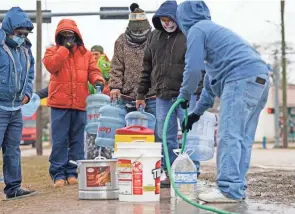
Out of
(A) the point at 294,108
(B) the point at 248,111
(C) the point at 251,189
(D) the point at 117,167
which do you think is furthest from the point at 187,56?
(A) the point at 294,108

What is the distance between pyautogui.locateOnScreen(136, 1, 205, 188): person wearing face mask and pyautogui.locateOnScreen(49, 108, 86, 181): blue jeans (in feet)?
4.91

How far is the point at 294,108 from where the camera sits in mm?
69938

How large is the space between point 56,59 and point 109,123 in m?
1.06

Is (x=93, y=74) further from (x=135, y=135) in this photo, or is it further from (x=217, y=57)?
(x=217, y=57)

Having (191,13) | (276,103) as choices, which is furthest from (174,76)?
(276,103)

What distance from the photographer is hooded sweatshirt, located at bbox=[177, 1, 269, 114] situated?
568 centimetres

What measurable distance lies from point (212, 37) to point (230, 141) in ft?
2.89

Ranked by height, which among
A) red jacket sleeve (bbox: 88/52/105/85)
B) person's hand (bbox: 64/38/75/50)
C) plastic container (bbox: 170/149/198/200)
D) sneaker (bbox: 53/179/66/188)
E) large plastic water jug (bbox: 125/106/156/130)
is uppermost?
person's hand (bbox: 64/38/75/50)

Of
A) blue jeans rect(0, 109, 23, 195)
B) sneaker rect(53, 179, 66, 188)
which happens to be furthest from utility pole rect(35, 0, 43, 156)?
blue jeans rect(0, 109, 23, 195)

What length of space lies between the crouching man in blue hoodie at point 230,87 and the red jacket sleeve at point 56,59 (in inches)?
113

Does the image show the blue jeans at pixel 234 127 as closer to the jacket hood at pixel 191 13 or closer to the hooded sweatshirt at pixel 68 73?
the jacket hood at pixel 191 13

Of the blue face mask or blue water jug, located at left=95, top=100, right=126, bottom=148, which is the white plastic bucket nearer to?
the blue face mask

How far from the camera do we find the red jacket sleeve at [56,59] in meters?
8.38

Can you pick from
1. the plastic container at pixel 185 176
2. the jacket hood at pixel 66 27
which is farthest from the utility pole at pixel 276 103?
the plastic container at pixel 185 176
